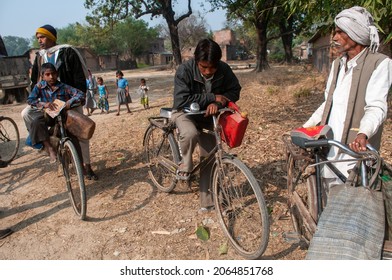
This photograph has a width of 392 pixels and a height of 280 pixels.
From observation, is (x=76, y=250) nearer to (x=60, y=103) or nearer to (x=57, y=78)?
(x=60, y=103)

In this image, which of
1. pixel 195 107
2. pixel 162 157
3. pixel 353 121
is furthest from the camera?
pixel 162 157

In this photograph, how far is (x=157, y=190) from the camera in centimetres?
442

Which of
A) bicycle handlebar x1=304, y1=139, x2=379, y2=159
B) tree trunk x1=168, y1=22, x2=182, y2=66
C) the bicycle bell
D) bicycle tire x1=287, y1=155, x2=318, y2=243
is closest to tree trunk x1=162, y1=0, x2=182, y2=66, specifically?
tree trunk x1=168, y1=22, x2=182, y2=66

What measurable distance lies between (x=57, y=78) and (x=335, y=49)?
11.4 ft

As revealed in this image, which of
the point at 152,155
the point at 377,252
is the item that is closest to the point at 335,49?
the point at 377,252

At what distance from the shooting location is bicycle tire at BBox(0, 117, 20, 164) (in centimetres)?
628

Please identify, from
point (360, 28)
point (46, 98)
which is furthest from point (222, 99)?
point (46, 98)

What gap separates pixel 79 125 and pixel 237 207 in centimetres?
218

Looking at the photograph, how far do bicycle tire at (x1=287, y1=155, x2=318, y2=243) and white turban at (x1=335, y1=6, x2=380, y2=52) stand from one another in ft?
3.28

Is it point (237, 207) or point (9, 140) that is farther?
point (9, 140)

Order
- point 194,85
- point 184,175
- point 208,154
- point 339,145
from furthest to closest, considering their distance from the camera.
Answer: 1. point 184,175
2. point 208,154
3. point 194,85
4. point 339,145

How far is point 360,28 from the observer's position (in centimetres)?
227

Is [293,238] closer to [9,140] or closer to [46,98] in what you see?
[46,98]
